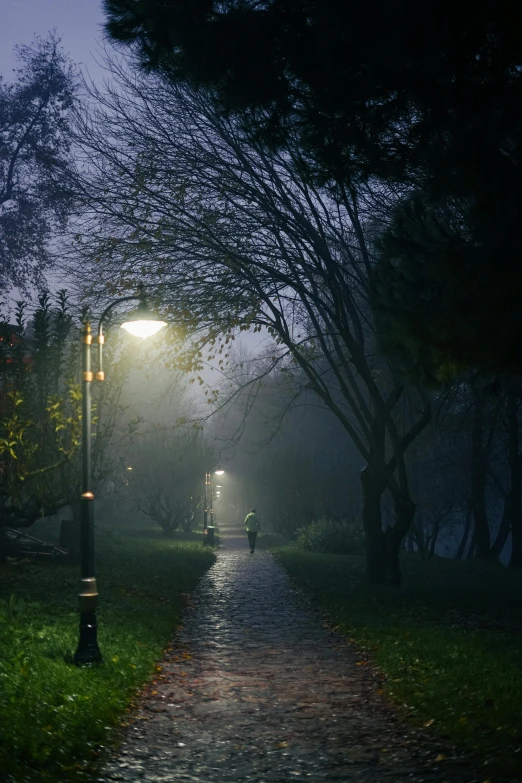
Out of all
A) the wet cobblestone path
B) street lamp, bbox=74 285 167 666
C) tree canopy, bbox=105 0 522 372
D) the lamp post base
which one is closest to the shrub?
the wet cobblestone path

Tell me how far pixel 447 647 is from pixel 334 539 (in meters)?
27.4

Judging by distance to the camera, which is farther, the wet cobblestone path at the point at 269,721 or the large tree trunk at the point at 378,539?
the large tree trunk at the point at 378,539

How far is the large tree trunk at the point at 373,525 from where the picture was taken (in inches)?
818

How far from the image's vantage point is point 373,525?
2092cm

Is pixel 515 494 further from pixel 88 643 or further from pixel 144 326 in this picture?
pixel 88 643

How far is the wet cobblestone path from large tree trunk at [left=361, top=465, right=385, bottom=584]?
712cm

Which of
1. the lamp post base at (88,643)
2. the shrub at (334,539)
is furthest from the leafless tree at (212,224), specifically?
the shrub at (334,539)

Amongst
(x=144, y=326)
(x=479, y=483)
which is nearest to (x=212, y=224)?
(x=144, y=326)

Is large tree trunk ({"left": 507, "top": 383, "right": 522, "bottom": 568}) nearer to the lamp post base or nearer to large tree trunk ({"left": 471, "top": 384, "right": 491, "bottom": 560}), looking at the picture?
large tree trunk ({"left": 471, "top": 384, "right": 491, "bottom": 560})

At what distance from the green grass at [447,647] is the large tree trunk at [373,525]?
0.55 metres

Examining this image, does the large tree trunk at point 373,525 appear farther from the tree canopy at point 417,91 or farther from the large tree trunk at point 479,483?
the tree canopy at point 417,91

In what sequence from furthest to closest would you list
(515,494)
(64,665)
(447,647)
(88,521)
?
(515,494) < (447,647) < (88,521) < (64,665)

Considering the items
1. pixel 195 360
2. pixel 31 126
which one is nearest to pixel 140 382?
pixel 31 126

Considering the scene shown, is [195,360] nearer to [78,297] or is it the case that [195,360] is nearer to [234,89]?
[78,297]
